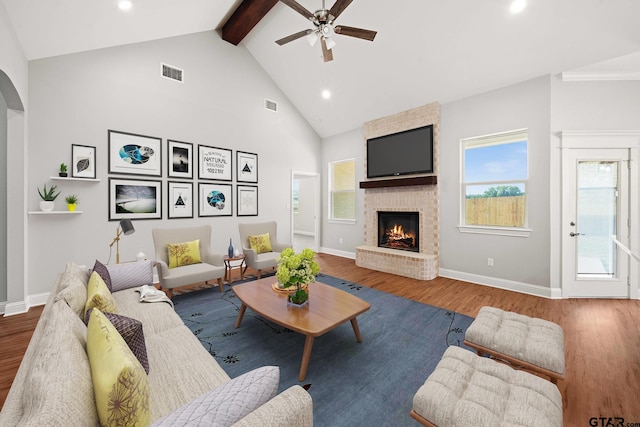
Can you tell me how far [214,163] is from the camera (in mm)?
4816

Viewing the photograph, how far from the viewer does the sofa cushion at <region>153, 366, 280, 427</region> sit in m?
0.81

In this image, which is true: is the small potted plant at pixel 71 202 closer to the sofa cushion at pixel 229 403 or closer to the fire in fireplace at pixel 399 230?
the sofa cushion at pixel 229 403

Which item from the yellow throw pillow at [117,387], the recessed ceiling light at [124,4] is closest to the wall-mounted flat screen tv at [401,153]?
the recessed ceiling light at [124,4]

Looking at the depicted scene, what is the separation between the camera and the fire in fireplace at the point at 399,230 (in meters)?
5.01

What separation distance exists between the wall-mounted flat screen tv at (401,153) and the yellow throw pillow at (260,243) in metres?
2.57

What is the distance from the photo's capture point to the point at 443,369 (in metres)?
1.40

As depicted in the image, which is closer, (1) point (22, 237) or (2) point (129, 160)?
(1) point (22, 237)

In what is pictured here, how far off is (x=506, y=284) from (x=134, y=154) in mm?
6020

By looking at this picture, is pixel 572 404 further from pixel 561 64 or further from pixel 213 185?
pixel 213 185

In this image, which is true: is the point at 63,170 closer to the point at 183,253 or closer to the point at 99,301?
the point at 183,253

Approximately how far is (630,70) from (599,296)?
2932 mm

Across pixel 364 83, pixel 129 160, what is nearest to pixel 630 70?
pixel 364 83

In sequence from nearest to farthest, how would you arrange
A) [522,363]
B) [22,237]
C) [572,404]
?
1. [522,363]
2. [572,404]
3. [22,237]

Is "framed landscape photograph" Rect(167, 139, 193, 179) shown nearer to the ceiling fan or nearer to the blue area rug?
the blue area rug
